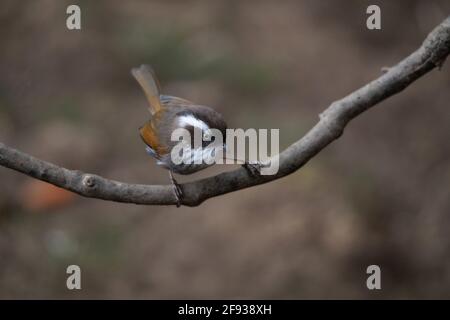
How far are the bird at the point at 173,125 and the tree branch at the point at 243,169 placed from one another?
0.30 feet

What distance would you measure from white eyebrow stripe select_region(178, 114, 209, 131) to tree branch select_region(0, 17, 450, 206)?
29 cm

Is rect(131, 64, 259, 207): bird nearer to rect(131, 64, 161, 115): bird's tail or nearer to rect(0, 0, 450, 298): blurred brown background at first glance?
rect(131, 64, 161, 115): bird's tail

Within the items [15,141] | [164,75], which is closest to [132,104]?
[164,75]

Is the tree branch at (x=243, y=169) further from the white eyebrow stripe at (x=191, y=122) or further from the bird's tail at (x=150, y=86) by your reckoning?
the bird's tail at (x=150, y=86)

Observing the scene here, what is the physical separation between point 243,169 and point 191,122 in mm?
426

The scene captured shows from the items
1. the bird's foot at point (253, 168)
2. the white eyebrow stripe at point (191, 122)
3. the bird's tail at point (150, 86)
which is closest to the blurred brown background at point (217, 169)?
the bird's tail at point (150, 86)

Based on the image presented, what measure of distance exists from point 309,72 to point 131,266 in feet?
12.9

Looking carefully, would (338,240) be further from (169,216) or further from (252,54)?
(252,54)

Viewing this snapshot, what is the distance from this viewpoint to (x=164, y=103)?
4.30 meters

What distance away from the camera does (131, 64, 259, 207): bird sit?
337cm

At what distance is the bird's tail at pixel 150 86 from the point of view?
172 inches

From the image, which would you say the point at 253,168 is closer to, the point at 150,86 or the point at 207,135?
the point at 207,135

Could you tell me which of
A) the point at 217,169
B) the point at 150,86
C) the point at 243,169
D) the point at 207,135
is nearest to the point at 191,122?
the point at 207,135

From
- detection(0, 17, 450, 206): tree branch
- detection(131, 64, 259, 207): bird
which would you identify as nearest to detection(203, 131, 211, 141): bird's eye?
detection(131, 64, 259, 207): bird
